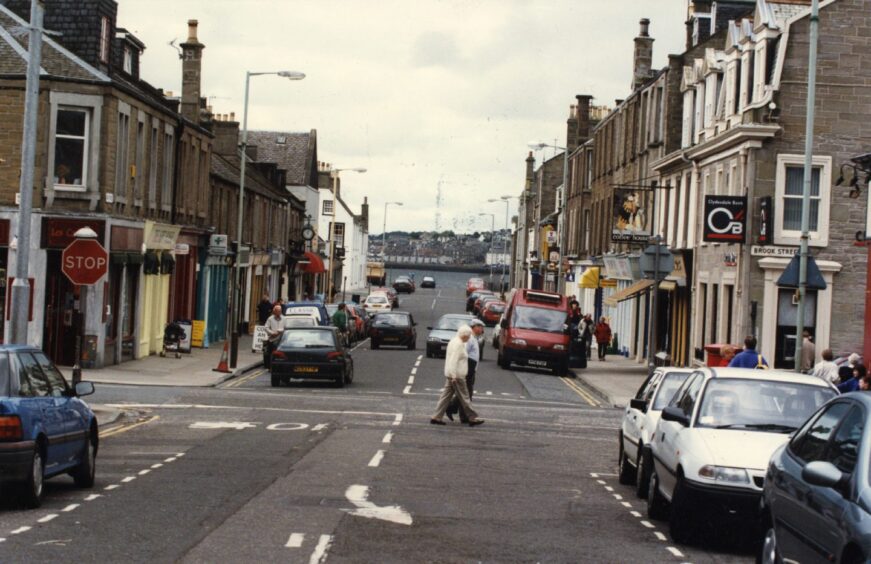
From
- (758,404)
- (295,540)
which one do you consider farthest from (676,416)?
(295,540)

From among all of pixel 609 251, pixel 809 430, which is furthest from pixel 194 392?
pixel 609 251

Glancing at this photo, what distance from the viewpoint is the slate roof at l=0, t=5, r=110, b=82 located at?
34.6 meters

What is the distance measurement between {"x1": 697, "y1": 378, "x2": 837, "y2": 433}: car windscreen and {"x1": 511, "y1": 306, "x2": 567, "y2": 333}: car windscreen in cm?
3105

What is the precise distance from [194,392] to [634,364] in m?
24.6

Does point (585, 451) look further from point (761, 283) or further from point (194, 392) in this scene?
point (761, 283)

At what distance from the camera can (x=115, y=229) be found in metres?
36.1

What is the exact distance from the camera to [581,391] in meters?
38.1

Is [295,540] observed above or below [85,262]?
below

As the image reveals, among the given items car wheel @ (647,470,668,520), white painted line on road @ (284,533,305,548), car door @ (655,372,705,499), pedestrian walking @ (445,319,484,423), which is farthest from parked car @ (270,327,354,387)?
white painted line on road @ (284,533,305,548)

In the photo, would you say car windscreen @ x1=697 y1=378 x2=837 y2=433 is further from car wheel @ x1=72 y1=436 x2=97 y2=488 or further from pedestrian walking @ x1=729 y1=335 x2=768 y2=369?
pedestrian walking @ x1=729 y1=335 x2=768 y2=369

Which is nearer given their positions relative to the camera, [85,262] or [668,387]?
[668,387]

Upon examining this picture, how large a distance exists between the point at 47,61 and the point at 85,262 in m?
12.7

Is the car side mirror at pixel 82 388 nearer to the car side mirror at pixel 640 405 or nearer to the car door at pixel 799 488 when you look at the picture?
the car side mirror at pixel 640 405

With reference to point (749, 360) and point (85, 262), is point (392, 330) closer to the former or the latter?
point (85, 262)
